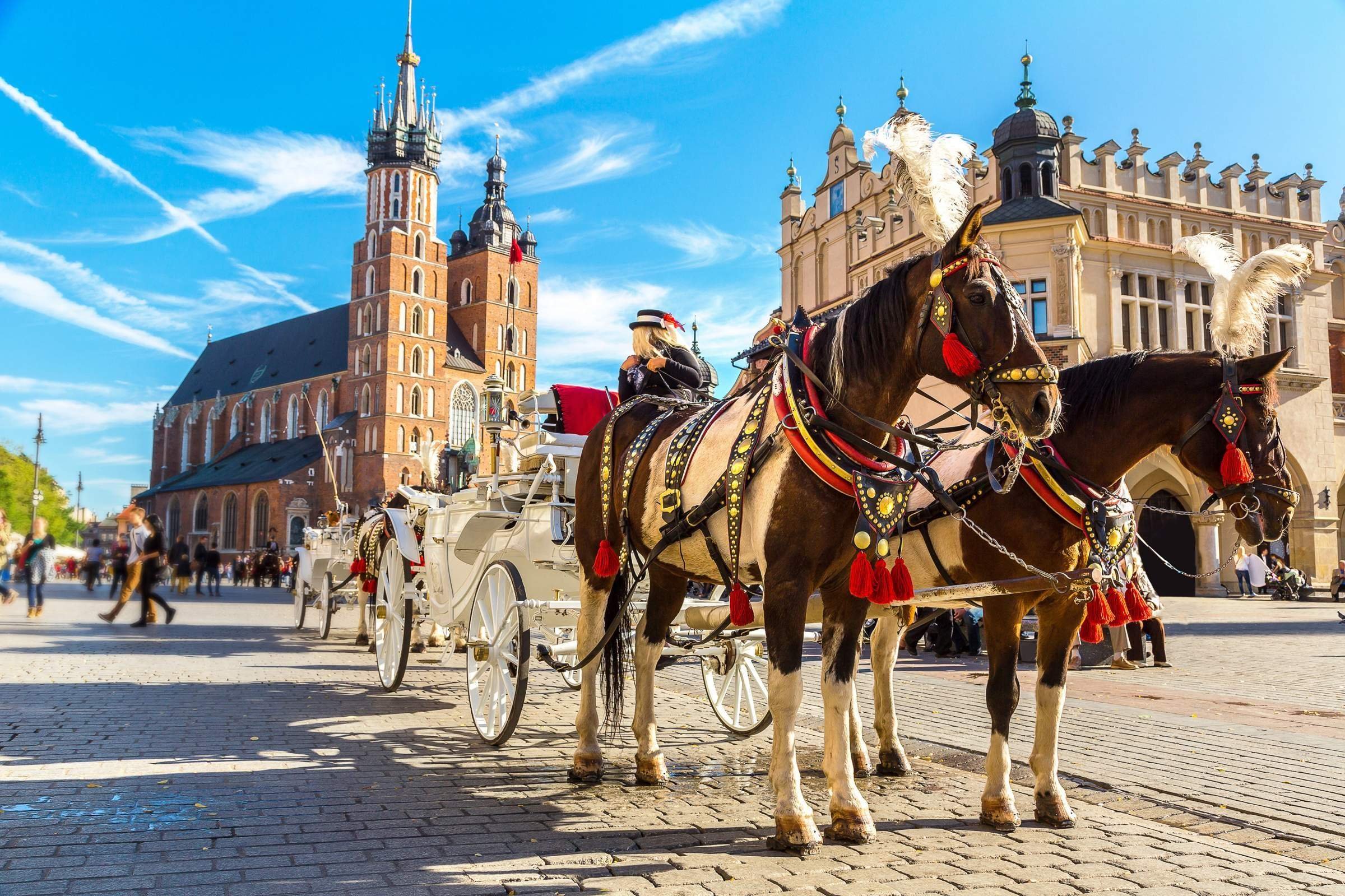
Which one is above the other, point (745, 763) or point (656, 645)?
point (656, 645)

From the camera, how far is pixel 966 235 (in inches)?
149

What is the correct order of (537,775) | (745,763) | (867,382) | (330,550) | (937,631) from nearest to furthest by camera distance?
(867,382), (537,775), (745,763), (937,631), (330,550)

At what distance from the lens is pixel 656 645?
5.77m

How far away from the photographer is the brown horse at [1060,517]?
4.59 meters

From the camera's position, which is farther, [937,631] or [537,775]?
[937,631]

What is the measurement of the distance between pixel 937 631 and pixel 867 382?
10.5 meters

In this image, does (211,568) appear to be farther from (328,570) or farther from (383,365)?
(383,365)

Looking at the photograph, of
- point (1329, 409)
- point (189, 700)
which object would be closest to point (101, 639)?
point (189, 700)

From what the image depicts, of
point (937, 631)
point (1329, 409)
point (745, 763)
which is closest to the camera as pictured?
point (745, 763)

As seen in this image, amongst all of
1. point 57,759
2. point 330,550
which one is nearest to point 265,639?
point 330,550

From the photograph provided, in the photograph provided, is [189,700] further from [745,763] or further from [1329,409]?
[1329,409]

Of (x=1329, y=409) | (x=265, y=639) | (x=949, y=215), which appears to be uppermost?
(x=1329, y=409)

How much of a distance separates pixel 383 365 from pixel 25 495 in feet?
94.1

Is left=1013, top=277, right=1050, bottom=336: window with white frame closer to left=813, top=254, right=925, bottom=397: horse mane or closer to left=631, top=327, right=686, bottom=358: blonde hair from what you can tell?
left=631, top=327, right=686, bottom=358: blonde hair
